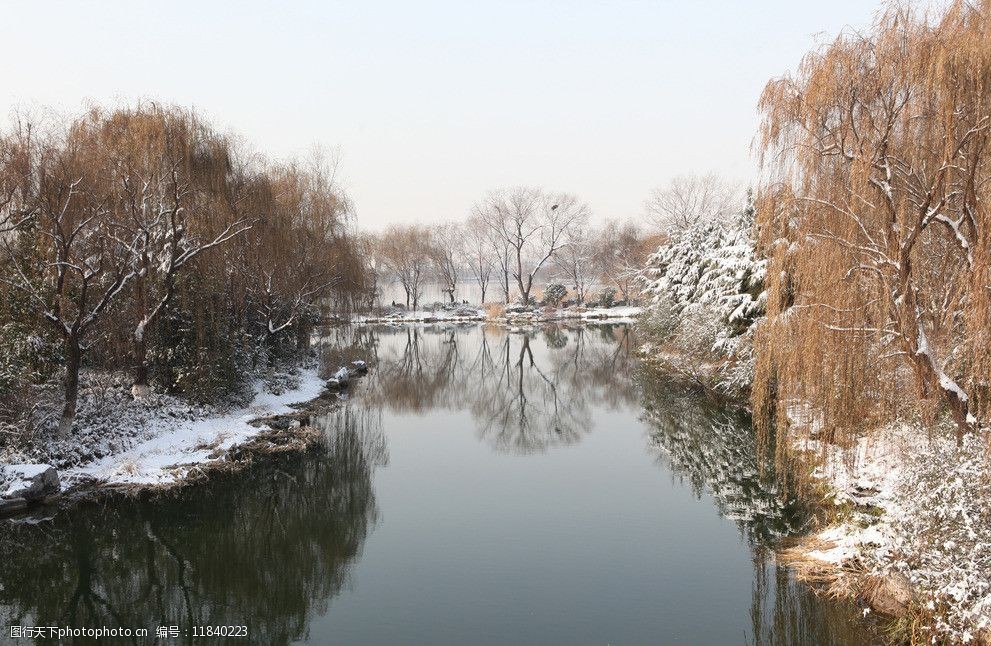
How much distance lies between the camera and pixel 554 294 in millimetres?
54375

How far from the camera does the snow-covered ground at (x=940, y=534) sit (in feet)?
18.0

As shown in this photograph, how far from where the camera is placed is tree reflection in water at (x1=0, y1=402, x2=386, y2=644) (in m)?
7.34

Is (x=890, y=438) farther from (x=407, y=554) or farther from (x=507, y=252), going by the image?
(x=507, y=252)

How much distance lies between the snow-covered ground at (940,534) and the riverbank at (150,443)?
33.8 ft

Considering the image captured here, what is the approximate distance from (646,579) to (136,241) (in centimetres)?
1085

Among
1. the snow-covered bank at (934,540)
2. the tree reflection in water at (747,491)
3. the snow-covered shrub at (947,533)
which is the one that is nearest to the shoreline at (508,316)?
the tree reflection in water at (747,491)

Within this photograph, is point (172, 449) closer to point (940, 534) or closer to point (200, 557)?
point (200, 557)

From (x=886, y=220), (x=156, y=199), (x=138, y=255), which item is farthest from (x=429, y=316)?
(x=886, y=220)

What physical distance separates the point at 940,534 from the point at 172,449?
Answer: 473 inches

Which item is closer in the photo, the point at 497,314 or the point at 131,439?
the point at 131,439

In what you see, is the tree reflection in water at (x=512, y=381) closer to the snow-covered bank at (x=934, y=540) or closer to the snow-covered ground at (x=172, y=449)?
the snow-covered ground at (x=172, y=449)

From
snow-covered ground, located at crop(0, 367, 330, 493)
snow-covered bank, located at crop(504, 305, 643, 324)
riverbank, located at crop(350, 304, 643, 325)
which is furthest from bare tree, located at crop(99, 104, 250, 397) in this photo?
snow-covered bank, located at crop(504, 305, 643, 324)

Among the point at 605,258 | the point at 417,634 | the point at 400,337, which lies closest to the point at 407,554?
the point at 417,634

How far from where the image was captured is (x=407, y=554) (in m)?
8.66
